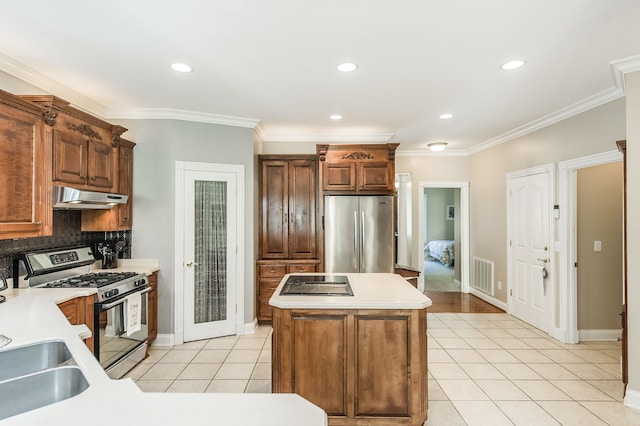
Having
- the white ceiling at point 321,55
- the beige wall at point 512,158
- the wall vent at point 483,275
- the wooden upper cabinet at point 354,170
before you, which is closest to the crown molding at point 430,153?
the beige wall at point 512,158

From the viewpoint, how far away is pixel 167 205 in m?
3.84

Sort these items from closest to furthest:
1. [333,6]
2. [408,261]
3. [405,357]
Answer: [333,6], [405,357], [408,261]

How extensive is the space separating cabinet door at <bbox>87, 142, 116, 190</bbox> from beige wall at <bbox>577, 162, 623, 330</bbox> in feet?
16.6

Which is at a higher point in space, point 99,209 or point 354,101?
point 354,101

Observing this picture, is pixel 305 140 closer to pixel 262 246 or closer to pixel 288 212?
pixel 288 212

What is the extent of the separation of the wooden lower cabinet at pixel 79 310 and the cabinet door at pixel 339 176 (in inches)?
114

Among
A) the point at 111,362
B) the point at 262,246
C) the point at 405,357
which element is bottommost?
the point at 111,362

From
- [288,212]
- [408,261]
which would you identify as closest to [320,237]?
[288,212]

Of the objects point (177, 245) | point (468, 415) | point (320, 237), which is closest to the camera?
point (468, 415)

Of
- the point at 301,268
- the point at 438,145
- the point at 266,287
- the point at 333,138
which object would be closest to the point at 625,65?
the point at 438,145

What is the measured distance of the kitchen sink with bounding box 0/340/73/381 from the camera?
1.45m

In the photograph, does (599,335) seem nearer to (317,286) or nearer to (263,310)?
(317,286)

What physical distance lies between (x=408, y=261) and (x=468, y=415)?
12.0ft

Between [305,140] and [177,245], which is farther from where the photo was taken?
[305,140]
